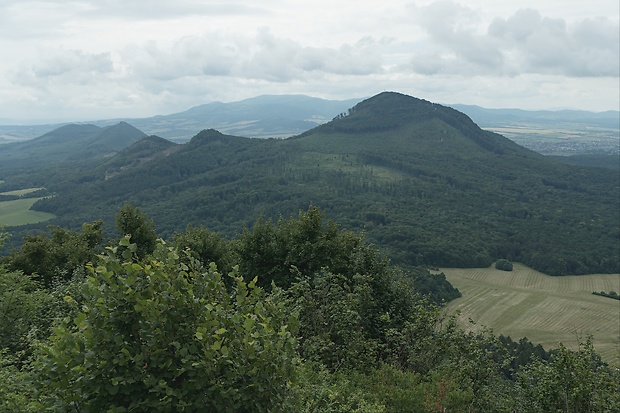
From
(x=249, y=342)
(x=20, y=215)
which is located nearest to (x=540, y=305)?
(x=249, y=342)

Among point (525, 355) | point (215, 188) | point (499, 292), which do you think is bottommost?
point (499, 292)

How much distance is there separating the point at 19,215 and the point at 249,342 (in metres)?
208

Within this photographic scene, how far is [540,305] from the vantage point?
87.0m

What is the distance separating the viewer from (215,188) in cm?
19962

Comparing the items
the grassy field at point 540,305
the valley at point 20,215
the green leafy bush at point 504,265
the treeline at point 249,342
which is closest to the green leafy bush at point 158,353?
the treeline at point 249,342

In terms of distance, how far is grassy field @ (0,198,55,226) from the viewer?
166 metres

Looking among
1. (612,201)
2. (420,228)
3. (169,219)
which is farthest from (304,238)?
(612,201)

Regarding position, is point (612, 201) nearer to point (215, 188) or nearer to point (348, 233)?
point (215, 188)

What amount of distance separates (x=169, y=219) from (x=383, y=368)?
6037 inches

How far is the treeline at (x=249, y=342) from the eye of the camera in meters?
6.70

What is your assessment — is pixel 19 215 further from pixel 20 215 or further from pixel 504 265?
pixel 504 265

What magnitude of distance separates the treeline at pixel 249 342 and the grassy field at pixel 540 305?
4223cm

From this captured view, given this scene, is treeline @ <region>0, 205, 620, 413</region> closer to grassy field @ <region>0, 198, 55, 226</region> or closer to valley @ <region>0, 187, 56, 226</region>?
valley @ <region>0, 187, 56, 226</region>

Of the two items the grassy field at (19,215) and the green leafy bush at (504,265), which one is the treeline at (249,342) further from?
the grassy field at (19,215)
